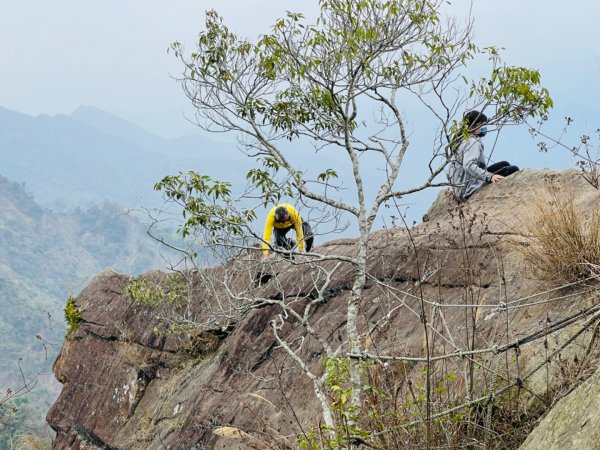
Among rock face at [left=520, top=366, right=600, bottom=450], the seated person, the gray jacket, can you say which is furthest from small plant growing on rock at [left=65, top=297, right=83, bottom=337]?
rock face at [left=520, top=366, right=600, bottom=450]

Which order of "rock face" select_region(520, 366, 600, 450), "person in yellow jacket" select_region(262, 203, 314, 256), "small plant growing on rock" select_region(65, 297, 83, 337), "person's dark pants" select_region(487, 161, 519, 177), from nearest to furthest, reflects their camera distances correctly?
"rock face" select_region(520, 366, 600, 450), "person's dark pants" select_region(487, 161, 519, 177), "person in yellow jacket" select_region(262, 203, 314, 256), "small plant growing on rock" select_region(65, 297, 83, 337)

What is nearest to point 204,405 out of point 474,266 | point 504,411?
point 474,266

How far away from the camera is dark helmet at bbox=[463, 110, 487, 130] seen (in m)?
8.89

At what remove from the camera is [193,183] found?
923 cm

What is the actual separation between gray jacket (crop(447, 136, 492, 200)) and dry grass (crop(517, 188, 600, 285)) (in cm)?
306

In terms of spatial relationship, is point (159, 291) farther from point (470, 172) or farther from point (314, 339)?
point (470, 172)

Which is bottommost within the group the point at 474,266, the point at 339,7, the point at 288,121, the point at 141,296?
the point at 141,296

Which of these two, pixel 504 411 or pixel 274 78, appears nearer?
pixel 504 411

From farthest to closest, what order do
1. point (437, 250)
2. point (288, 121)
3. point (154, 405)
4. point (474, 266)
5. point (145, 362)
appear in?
point (145, 362), point (154, 405), point (288, 121), point (437, 250), point (474, 266)

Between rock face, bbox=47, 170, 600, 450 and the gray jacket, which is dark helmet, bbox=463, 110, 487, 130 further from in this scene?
rock face, bbox=47, 170, 600, 450

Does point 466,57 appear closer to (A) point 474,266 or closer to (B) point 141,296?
(A) point 474,266

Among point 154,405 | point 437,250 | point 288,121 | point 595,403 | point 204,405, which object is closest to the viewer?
point 595,403

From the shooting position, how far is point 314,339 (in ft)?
31.7

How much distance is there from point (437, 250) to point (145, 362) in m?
7.28
